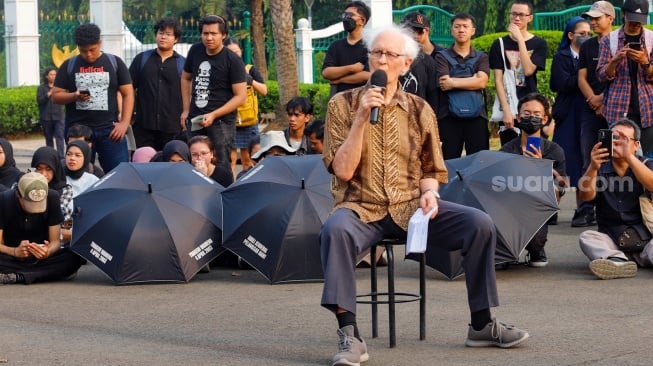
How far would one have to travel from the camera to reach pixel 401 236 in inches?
290

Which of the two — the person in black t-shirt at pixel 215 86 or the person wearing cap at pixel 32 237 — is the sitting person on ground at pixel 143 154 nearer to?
the person in black t-shirt at pixel 215 86

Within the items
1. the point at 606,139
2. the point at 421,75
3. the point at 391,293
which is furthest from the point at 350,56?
the point at 391,293

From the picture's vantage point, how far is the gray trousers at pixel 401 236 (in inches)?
277

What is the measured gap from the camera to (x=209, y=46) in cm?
1238

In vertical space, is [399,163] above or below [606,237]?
above

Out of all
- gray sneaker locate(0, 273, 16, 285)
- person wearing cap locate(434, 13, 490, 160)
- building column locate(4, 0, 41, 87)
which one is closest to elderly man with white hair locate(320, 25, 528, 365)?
gray sneaker locate(0, 273, 16, 285)

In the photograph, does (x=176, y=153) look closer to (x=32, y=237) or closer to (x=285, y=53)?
Answer: (x=32, y=237)

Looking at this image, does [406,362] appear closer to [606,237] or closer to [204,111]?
[606,237]

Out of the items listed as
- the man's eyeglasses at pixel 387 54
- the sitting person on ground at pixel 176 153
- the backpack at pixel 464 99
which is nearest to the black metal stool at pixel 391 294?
the man's eyeglasses at pixel 387 54

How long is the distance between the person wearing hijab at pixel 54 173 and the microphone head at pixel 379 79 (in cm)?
431

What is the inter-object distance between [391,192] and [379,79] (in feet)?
2.08

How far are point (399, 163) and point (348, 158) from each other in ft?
1.19

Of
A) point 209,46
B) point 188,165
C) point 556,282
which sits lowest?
point 556,282

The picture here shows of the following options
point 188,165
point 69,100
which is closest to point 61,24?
point 69,100
